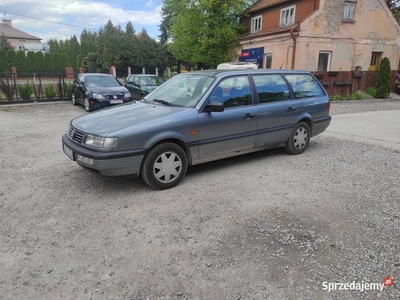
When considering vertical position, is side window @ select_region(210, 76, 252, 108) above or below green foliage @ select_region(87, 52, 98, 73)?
below

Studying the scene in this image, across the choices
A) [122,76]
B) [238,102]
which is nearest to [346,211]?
[238,102]

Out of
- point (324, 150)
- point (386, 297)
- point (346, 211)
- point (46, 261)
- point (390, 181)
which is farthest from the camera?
point (324, 150)

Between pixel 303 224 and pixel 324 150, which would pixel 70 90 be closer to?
pixel 324 150

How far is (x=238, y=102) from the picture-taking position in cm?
480

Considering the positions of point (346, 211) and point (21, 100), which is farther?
point (21, 100)

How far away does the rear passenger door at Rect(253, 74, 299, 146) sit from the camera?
508cm

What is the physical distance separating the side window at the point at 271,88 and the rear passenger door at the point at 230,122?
0.82 feet

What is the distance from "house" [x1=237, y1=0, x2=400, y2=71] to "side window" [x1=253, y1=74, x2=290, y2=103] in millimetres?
12553

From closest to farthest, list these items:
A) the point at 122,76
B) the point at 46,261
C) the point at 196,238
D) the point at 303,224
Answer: the point at 46,261 → the point at 196,238 → the point at 303,224 → the point at 122,76

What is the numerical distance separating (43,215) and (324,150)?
538 cm

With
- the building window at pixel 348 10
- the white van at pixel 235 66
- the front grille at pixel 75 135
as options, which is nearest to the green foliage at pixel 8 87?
the white van at pixel 235 66

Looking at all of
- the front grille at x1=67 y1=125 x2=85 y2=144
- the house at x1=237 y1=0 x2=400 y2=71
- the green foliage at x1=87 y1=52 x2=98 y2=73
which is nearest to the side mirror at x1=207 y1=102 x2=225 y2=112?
the front grille at x1=67 y1=125 x2=85 y2=144

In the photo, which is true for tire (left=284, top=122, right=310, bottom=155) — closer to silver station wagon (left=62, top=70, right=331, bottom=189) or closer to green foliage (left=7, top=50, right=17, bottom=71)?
silver station wagon (left=62, top=70, right=331, bottom=189)

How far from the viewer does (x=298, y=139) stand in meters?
5.84
